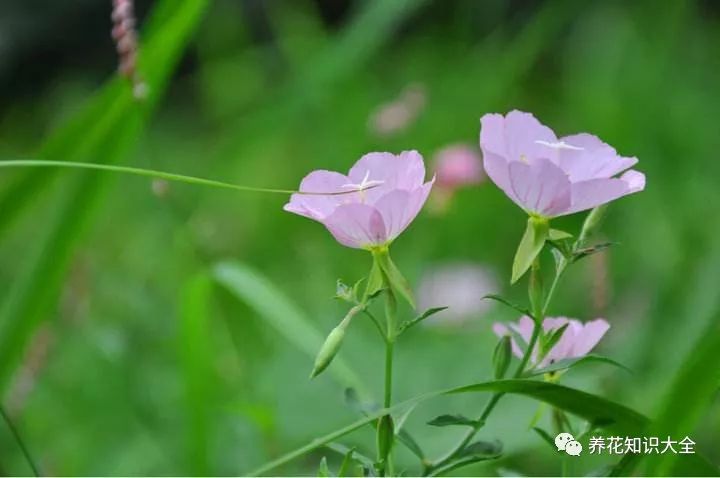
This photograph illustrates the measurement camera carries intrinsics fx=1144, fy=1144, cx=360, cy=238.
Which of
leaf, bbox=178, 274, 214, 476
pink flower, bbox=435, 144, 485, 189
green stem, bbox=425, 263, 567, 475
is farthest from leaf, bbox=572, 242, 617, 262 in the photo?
pink flower, bbox=435, 144, 485, 189

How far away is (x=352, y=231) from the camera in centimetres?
48

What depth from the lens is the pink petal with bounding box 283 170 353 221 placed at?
0.49 meters

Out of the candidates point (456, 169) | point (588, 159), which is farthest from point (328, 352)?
point (456, 169)

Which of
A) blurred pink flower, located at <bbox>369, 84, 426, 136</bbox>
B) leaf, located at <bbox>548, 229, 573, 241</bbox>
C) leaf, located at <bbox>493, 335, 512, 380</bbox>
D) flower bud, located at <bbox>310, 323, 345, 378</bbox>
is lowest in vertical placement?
leaf, located at <bbox>493, 335, 512, 380</bbox>

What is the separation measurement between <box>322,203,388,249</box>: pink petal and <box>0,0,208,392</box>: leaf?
1.26ft

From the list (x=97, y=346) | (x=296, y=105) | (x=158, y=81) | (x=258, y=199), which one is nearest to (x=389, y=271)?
(x=158, y=81)

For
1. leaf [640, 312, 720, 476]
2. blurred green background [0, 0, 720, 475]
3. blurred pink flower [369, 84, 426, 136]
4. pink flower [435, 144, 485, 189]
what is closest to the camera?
leaf [640, 312, 720, 476]

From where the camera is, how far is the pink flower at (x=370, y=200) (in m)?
0.47

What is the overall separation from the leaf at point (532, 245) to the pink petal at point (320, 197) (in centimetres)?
8

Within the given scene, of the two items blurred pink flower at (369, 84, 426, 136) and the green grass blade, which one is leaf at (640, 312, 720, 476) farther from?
blurred pink flower at (369, 84, 426, 136)

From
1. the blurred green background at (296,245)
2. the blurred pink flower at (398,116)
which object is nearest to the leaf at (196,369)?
the blurred green background at (296,245)

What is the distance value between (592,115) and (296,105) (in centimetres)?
49

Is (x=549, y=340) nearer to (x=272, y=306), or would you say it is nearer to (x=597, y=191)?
(x=597, y=191)

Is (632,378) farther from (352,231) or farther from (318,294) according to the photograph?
(352,231)
